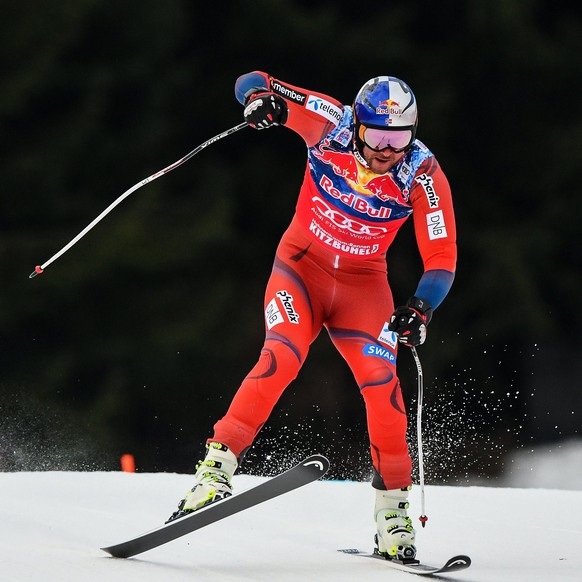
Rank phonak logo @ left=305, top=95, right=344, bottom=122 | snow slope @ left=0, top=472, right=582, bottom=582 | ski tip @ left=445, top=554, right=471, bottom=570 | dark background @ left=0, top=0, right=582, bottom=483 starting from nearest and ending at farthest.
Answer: snow slope @ left=0, top=472, right=582, bottom=582
ski tip @ left=445, top=554, right=471, bottom=570
phonak logo @ left=305, top=95, right=344, bottom=122
dark background @ left=0, top=0, right=582, bottom=483

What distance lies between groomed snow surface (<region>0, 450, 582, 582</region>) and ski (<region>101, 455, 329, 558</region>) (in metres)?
0.05

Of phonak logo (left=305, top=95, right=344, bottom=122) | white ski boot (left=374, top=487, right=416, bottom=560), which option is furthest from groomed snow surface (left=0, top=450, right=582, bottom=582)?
phonak logo (left=305, top=95, right=344, bottom=122)

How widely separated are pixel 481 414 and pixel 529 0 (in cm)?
380

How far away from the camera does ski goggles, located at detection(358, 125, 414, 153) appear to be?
357 cm

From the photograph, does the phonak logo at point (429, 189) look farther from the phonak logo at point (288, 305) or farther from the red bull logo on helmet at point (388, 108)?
the phonak logo at point (288, 305)

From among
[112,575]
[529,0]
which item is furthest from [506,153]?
[112,575]

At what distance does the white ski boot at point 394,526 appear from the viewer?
360 centimetres

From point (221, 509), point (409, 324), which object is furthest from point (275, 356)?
point (221, 509)

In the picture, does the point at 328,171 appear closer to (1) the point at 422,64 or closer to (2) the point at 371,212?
(2) the point at 371,212

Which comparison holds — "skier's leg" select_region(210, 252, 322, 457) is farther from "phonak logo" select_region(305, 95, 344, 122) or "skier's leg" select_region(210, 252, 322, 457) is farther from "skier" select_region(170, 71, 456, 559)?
"phonak logo" select_region(305, 95, 344, 122)

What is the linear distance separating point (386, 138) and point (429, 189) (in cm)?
21

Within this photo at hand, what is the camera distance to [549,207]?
10.3 m

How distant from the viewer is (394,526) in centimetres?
364

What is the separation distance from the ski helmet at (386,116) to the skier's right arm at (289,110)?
4.8 inches
